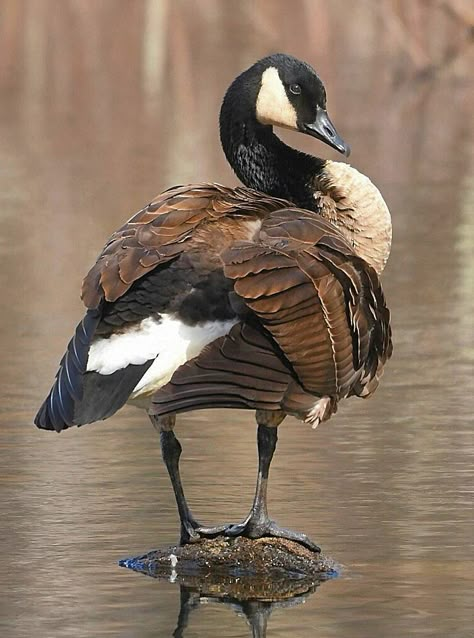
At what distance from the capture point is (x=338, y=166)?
763 cm

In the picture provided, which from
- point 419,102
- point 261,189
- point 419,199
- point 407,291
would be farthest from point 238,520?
point 419,102

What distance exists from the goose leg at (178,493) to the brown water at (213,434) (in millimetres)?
185

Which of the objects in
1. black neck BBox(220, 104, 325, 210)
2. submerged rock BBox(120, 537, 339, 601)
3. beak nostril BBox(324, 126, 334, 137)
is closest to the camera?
submerged rock BBox(120, 537, 339, 601)

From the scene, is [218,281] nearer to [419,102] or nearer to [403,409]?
[403,409]

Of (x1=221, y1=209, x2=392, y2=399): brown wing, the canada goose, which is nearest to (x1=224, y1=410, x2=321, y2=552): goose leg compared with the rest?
the canada goose

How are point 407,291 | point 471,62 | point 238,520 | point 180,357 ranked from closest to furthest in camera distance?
point 180,357 < point 238,520 < point 407,291 < point 471,62

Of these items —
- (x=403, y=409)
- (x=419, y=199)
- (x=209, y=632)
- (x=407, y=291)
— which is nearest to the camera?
(x=209, y=632)

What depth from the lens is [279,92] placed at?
25.8 feet

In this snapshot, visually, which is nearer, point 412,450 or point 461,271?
point 412,450

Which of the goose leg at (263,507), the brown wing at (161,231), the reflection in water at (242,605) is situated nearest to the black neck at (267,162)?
the brown wing at (161,231)

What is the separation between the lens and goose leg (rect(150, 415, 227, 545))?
652 cm

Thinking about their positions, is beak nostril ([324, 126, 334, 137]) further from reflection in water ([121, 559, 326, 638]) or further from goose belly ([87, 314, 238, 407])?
reflection in water ([121, 559, 326, 638])

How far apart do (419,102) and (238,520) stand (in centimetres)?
1872

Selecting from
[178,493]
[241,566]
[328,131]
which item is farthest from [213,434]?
[241,566]
